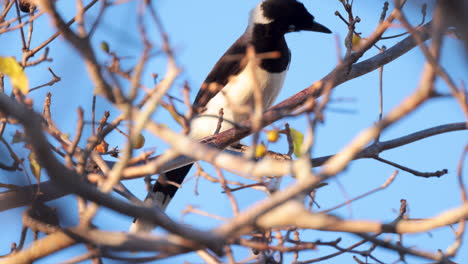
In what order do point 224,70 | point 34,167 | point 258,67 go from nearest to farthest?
point 34,167 → point 258,67 → point 224,70

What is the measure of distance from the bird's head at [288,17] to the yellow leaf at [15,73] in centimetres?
274

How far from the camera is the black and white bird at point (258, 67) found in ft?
14.7

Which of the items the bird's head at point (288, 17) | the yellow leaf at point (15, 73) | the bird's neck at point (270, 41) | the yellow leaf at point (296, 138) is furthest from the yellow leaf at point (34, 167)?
the bird's head at point (288, 17)

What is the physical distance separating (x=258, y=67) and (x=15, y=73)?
2.49 metres

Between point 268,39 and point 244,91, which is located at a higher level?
point 268,39

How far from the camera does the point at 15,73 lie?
2.17 m

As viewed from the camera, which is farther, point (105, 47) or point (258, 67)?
point (258, 67)

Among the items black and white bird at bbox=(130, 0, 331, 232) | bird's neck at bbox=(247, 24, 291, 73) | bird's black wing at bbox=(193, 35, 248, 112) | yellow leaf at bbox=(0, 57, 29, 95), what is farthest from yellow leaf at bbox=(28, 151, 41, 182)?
bird's neck at bbox=(247, 24, 291, 73)

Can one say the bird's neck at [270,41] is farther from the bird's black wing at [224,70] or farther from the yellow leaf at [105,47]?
the yellow leaf at [105,47]

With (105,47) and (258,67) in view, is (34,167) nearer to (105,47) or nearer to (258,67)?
(105,47)

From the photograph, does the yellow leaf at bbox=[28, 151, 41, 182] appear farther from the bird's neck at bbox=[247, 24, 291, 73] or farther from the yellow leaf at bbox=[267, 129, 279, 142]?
the bird's neck at bbox=[247, 24, 291, 73]

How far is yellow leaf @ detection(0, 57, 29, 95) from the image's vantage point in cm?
211

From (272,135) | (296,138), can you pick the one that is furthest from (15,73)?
(296,138)

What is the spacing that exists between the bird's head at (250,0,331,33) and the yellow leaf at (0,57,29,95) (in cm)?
274
